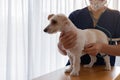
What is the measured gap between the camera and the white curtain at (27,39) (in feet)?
6.63

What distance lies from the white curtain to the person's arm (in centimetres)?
114

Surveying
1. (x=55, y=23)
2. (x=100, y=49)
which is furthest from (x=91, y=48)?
(x=55, y=23)

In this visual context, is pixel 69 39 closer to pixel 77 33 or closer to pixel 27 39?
pixel 77 33

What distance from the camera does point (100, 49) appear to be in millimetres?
1033

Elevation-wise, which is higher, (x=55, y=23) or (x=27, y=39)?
(x=55, y=23)

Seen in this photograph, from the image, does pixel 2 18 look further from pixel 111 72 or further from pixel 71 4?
pixel 111 72

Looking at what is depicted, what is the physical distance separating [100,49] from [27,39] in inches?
49.4

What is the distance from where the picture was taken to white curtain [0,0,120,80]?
79.6 inches

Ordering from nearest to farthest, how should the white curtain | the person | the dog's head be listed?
the dog's head < the person < the white curtain

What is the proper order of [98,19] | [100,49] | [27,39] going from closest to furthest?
[100,49]
[98,19]
[27,39]

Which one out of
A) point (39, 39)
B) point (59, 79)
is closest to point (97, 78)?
point (59, 79)

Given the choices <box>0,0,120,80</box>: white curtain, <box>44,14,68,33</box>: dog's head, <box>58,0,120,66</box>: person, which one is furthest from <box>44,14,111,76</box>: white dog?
<box>0,0,120,80</box>: white curtain

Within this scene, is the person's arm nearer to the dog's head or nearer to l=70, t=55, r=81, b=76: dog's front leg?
l=70, t=55, r=81, b=76: dog's front leg

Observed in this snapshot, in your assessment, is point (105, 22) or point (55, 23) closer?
point (55, 23)
